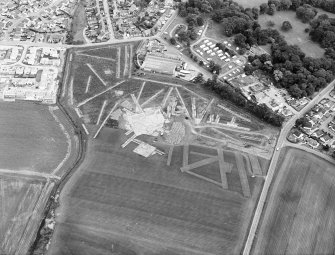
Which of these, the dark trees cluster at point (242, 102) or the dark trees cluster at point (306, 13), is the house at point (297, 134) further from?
the dark trees cluster at point (306, 13)

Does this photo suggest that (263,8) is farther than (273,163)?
Yes

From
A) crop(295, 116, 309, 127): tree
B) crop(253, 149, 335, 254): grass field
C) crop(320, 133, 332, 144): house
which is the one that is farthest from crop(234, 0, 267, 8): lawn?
crop(253, 149, 335, 254): grass field

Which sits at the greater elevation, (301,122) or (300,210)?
(301,122)

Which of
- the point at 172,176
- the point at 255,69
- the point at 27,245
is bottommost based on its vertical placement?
the point at 27,245

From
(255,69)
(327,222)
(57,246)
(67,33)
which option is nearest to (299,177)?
(327,222)

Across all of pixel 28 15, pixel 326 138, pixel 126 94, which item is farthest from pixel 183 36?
pixel 28 15

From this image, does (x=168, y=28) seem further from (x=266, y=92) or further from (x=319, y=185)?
(x=319, y=185)

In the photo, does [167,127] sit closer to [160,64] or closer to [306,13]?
[160,64]

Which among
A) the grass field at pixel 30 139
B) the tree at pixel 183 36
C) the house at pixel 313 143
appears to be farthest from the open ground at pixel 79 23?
the house at pixel 313 143
